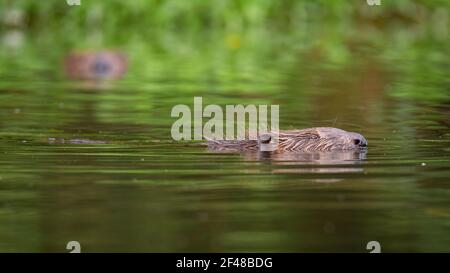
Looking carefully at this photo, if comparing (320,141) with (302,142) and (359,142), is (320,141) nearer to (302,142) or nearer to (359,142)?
(302,142)

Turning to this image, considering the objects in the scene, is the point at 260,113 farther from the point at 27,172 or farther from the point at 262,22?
the point at 262,22

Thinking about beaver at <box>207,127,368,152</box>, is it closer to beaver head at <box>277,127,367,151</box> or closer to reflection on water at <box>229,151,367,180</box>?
beaver head at <box>277,127,367,151</box>

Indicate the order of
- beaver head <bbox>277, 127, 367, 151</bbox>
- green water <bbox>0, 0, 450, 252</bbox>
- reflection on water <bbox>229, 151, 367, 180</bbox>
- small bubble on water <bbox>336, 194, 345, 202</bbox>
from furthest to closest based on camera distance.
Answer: beaver head <bbox>277, 127, 367, 151</bbox>
reflection on water <bbox>229, 151, 367, 180</bbox>
small bubble on water <bbox>336, 194, 345, 202</bbox>
green water <bbox>0, 0, 450, 252</bbox>

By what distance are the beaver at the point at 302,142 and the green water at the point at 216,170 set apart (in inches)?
6.5

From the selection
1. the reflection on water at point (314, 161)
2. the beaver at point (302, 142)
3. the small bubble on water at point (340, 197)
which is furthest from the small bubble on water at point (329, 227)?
the beaver at point (302, 142)

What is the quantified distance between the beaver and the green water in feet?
0.54

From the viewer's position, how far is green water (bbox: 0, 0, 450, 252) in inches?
251

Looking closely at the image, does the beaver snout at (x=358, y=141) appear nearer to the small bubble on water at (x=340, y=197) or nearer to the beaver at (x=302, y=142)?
the beaver at (x=302, y=142)

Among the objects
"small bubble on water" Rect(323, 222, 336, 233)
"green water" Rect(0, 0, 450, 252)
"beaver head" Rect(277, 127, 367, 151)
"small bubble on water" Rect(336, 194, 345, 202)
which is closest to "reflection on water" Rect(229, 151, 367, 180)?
"green water" Rect(0, 0, 450, 252)

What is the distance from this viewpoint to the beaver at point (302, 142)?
31.4 ft

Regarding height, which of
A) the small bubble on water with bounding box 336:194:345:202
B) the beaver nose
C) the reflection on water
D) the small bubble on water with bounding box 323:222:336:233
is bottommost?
the small bubble on water with bounding box 323:222:336:233

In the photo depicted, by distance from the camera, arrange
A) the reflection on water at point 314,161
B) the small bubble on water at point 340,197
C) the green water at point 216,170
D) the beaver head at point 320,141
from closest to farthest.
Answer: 1. the green water at point 216,170
2. the small bubble on water at point 340,197
3. the reflection on water at point 314,161
4. the beaver head at point 320,141

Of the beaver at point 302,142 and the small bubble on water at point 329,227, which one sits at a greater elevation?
the beaver at point 302,142

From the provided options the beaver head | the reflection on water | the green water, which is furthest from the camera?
the beaver head
